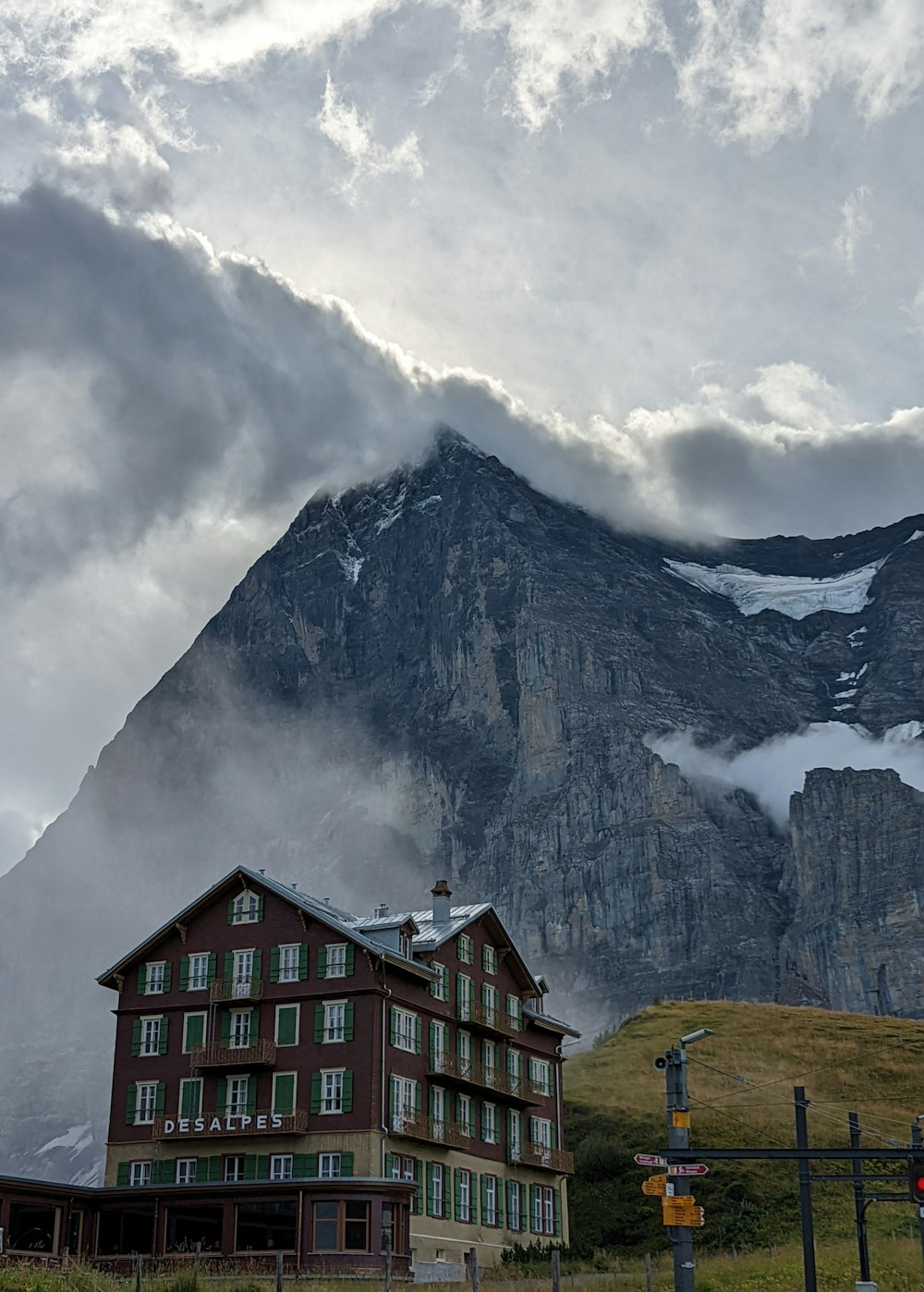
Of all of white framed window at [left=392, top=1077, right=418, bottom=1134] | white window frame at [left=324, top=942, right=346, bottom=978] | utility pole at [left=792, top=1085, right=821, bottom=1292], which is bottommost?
utility pole at [left=792, top=1085, right=821, bottom=1292]

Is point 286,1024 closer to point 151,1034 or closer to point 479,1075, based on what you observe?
point 151,1034

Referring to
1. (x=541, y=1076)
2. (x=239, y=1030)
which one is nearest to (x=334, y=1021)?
(x=239, y=1030)

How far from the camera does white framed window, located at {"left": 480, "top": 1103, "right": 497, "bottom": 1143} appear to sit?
214ft

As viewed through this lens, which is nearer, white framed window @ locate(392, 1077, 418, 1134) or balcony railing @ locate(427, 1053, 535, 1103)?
white framed window @ locate(392, 1077, 418, 1134)

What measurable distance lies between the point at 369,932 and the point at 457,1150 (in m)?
9.87

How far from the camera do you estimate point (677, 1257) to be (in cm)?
3159

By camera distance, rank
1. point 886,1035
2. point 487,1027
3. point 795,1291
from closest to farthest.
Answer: point 795,1291
point 487,1027
point 886,1035

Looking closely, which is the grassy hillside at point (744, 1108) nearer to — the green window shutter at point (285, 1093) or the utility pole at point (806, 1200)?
the utility pole at point (806, 1200)

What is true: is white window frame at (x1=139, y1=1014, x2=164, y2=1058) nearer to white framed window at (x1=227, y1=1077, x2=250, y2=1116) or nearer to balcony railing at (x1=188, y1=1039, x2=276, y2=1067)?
balcony railing at (x1=188, y1=1039, x2=276, y2=1067)

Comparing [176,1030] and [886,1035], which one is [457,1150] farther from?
[886,1035]

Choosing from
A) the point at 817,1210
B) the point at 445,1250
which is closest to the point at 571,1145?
the point at 817,1210

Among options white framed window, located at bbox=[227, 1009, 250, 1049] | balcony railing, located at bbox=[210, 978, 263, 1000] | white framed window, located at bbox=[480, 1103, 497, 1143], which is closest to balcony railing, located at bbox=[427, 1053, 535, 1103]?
white framed window, located at bbox=[480, 1103, 497, 1143]

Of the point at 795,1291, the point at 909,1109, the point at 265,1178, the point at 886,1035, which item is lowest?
the point at 795,1291

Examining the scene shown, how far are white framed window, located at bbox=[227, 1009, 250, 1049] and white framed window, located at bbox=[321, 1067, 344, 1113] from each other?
13.3 feet
